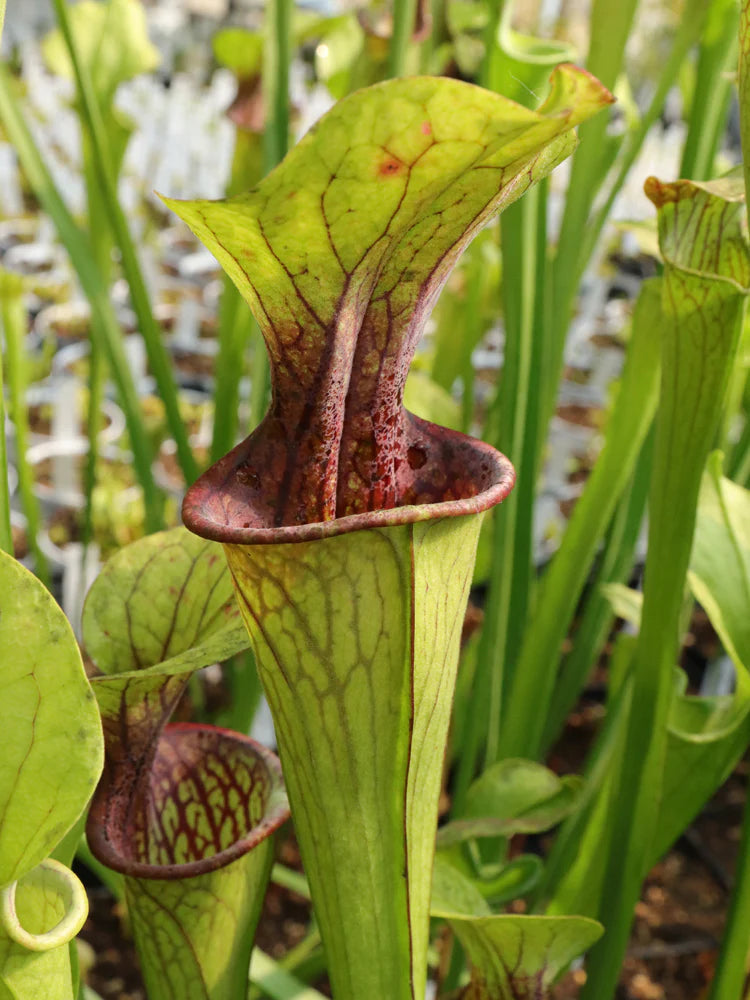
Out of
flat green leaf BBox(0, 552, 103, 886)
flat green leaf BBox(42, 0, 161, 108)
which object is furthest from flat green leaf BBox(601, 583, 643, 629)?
flat green leaf BBox(42, 0, 161, 108)

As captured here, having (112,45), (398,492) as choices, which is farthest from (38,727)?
(112,45)

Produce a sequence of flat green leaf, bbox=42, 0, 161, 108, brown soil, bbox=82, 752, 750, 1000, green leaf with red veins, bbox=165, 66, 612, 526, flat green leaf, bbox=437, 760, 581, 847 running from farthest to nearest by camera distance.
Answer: brown soil, bbox=82, 752, 750, 1000, flat green leaf, bbox=42, 0, 161, 108, flat green leaf, bbox=437, 760, 581, 847, green leaf with red veins, bbox=165, 66, 612, 526

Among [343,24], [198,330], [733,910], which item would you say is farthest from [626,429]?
[198,330]

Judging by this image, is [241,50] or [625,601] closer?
[625,601]

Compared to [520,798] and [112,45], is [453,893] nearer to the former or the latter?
[520,798]

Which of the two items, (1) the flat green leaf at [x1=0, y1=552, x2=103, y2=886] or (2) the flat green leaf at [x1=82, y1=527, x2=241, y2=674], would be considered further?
(2) the flat green leaf at [x1=82, y1=527, x2=241, y2=674]

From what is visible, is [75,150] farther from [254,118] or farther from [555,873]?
[555,873]

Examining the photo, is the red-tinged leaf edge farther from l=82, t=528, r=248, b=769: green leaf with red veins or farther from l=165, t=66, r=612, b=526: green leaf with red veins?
l=165, t=66, r=612, b=526: green leaf with red veins
